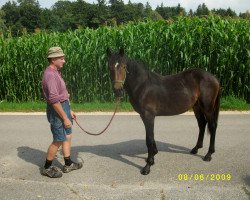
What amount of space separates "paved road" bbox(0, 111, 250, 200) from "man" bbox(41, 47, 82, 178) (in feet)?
0.65

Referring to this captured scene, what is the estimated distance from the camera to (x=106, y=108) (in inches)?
438

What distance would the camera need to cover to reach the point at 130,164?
625 cm

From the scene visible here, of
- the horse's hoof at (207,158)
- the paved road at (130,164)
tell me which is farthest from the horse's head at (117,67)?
the horse's hoof at (207,158)

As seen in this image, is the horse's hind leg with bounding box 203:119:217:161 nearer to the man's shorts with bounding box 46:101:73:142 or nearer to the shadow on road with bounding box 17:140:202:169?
the shadow on road with bounding box 17:140:202:169

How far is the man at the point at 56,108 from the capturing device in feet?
17.4

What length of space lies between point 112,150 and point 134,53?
18.5ft

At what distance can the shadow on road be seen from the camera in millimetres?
6723

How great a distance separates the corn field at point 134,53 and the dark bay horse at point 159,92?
18.0ft

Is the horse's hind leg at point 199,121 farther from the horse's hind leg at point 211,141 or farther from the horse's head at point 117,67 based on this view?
the horse's head at point 117,67

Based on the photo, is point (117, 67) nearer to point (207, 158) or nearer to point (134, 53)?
point (207, 158)

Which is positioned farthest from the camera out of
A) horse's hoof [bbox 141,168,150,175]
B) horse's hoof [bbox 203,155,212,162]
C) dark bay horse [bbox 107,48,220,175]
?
horse's hoof [bbox 203,155,212,162]

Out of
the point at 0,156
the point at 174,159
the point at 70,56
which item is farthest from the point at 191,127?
the point at 70,56

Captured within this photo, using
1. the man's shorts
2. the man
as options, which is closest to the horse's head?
the man

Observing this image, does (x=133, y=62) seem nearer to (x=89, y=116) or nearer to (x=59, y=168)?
(x=59, y=168)
